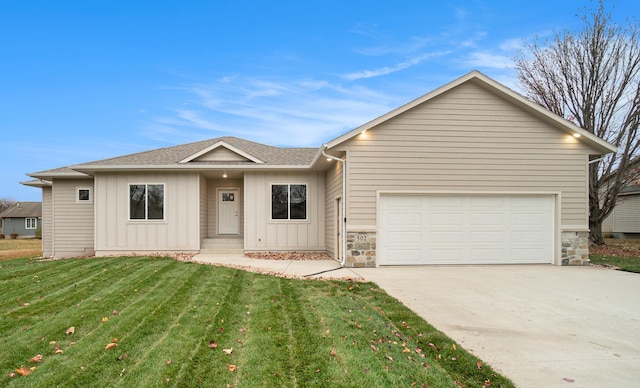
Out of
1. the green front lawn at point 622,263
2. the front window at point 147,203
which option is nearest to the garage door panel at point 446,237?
the green front lawn at point 622,263

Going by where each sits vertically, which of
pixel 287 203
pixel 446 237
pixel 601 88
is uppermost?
pixel 601 88

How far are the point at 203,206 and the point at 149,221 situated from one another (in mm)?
1787

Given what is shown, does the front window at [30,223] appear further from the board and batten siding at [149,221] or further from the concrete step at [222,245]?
the concrete step at [222,245]

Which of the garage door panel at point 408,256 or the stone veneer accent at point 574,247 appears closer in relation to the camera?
the garage door panel at point 408,256

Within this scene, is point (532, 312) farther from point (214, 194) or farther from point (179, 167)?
point (214, 194)

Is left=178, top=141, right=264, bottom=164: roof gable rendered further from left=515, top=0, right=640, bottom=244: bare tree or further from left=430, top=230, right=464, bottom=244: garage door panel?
left=515, top=0, right=640, bottom=244: bare tree

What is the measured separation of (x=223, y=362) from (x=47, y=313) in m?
3.39

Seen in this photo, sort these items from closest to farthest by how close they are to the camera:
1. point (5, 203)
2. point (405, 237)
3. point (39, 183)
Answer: point (405, 237) < point (39, 183) < point (5, 203)

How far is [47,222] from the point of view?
15.4 metres

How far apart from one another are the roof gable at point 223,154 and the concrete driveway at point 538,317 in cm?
588

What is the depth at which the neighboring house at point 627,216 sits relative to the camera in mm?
24828

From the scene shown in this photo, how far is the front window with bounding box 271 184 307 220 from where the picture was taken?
42.1ft

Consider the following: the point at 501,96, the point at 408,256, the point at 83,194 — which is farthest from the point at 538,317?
the point at 83,194

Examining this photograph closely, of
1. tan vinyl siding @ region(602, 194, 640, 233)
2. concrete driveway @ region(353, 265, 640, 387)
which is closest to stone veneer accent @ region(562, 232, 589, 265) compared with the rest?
concrete driveway @ region(353, 265, 640, 387)
